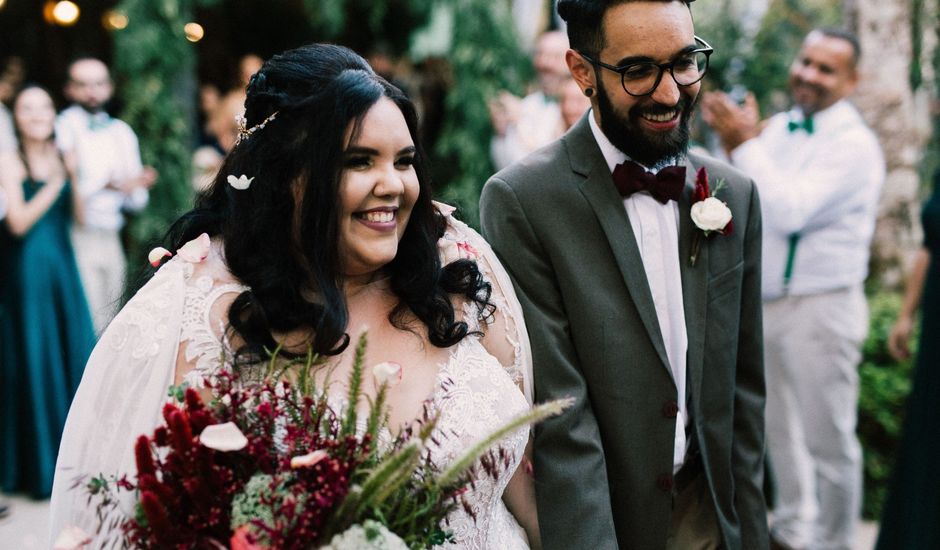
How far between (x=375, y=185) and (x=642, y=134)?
2.51 feet

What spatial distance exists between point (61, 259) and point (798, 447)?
4.42m

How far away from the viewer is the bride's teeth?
242cm

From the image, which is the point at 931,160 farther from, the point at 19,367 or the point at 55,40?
the point at 55,40

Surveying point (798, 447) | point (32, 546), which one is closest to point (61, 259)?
point (32, 546)

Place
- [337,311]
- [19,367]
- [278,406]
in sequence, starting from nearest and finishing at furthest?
1. [278,406]
2. [337,311]
3. [19,367]

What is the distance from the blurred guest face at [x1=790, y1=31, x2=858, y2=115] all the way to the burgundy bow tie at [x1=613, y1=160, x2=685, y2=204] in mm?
2678

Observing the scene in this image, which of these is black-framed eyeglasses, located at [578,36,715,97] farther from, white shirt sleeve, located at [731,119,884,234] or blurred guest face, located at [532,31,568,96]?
blurred guest face, located at [532,31,568,96]

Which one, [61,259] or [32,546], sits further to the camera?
[61,259]

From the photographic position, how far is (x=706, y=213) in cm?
278

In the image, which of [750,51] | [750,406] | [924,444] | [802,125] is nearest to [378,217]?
[750,406]

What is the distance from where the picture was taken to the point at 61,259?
6.28 metres

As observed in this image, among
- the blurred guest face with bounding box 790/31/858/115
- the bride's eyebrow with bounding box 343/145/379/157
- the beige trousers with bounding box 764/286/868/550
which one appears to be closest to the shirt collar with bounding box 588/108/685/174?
the bride's eyebrow with bounding box 343/145/379/157

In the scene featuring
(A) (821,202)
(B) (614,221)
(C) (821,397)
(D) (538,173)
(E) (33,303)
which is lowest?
(C) (821,397)

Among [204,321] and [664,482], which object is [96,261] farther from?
[664,482]
